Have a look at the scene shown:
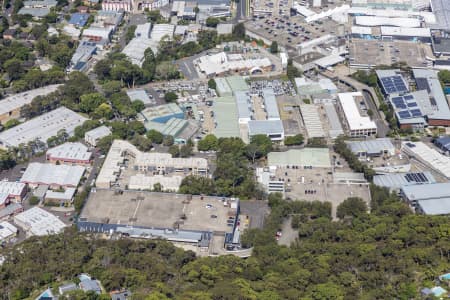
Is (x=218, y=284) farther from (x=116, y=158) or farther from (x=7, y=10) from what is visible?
(x=7, y=10)

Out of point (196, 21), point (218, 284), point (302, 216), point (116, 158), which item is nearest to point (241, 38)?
point (196, 21)

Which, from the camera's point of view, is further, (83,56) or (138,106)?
(83,56)

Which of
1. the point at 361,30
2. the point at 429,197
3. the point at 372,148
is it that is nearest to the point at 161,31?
the point at 361,30

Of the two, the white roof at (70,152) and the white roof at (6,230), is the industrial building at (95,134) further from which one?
the white roof at (6,230)

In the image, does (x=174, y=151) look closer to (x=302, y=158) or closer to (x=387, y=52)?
(x=302, y=158)

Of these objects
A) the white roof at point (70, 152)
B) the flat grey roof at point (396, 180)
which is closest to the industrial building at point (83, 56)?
the white roof at point (70, 152)

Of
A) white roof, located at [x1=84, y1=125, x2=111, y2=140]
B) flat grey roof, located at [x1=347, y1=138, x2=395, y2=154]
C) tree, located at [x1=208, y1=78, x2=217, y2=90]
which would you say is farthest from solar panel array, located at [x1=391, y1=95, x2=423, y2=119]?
white roof, located at [x1=84, y1=125, x2=111, y2=140]

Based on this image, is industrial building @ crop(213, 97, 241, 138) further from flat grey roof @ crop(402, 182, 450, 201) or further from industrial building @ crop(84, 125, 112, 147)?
flat grey roof @ crop(402, 182, 450, 201)
